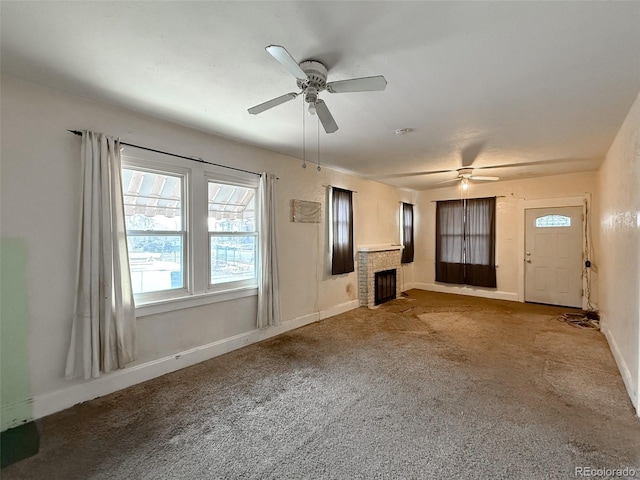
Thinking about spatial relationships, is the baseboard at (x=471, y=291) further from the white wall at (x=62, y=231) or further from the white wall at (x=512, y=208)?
the white wall at (x=62, y=231)

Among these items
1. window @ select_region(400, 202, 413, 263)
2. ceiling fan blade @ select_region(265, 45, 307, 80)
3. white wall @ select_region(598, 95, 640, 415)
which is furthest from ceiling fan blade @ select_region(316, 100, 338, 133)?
window @ select_region(400, 202, 413, 263)

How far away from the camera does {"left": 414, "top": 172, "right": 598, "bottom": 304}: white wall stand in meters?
5.40

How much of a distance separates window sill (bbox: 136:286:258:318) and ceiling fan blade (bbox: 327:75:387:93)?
256cm

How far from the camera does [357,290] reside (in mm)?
5711

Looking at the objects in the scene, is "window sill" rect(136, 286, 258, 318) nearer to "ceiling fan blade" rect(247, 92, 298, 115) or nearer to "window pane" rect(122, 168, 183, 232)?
"window pane" rect(122, 168, 183, 232)

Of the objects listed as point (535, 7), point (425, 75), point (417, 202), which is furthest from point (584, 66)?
point (417, 202)

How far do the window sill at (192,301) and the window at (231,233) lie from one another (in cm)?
15

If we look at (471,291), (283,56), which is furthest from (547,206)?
(283,56)

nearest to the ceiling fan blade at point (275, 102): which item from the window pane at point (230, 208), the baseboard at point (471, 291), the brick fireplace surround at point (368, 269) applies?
the window pane at point (230, 208)

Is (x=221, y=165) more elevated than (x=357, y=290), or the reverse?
(x=221, y=165)

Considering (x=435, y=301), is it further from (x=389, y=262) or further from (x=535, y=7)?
(x=535, y=7)

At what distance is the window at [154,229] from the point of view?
289 cm

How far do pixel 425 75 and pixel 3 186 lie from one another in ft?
10.4
